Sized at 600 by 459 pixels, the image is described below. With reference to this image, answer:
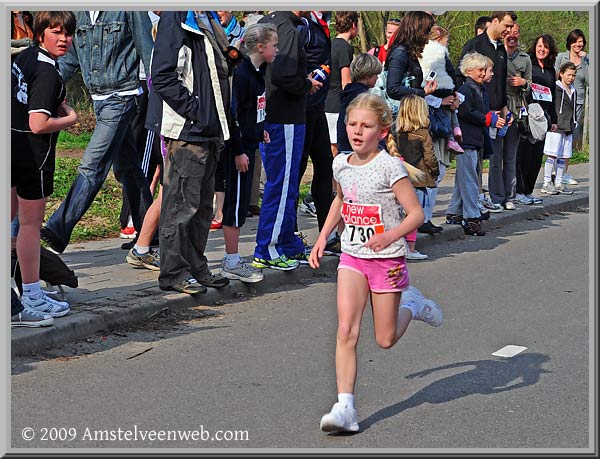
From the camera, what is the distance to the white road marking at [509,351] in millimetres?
6754

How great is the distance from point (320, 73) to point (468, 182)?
2998 millimetres

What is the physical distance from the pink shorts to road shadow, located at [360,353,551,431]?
2.22 ft

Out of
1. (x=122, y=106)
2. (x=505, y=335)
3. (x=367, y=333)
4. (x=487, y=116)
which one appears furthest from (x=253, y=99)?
(x=487, y=116)

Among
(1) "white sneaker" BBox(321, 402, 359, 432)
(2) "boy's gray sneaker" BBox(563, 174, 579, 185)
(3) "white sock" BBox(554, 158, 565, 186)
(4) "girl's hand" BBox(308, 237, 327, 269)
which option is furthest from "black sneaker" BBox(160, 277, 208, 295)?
(2) "boy's gray sneaker" BBox(563, 174, 579, 185)

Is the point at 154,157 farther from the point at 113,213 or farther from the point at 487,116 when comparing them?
the point at 487,116

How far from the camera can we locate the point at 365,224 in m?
5.41

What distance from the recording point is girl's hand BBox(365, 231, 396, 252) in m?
5.27

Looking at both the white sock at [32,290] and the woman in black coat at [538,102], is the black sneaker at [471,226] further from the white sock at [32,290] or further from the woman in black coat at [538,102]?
the white sock at [32,290]

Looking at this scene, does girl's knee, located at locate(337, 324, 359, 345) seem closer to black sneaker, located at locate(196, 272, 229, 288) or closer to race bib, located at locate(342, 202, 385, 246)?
race bib, located at locate(342, 202, 385, 246)

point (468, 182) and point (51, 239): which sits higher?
point (468, 182)

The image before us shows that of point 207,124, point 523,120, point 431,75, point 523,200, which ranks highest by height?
point 431,75

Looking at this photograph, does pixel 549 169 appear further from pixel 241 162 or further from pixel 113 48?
pixel 113 48

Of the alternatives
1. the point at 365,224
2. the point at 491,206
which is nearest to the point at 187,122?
the point at 365,224

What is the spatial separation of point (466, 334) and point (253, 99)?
2.50 m
